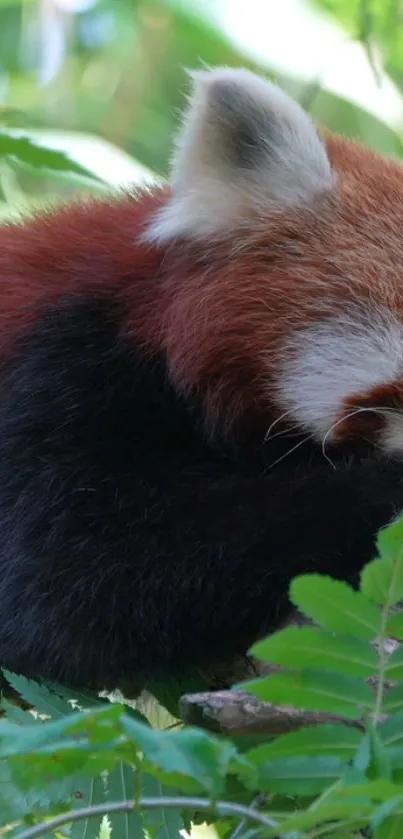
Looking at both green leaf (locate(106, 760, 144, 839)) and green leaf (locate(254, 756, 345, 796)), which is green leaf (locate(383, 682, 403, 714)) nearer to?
green leaf (locate(254, 756, 345, 796))

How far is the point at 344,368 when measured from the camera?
2020mm

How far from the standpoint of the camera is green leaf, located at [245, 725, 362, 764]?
965mm

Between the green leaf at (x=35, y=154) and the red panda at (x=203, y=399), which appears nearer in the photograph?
the red panda at (x=203, y=399)

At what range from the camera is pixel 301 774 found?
973 millimetres

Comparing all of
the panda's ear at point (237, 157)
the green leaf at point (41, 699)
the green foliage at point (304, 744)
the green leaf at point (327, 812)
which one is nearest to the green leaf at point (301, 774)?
the green foliage at point (304, 744)

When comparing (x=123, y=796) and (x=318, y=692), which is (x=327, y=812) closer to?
(x=318, y=692)

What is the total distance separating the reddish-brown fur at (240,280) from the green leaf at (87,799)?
2.61 ft

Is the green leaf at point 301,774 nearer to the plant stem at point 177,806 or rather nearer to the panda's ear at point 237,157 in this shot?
the plant stem at point 177,806

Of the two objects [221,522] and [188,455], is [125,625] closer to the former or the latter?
[221,522]

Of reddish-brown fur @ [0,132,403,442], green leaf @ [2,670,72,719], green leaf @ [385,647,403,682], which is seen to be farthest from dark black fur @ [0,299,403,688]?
green leaf @ [385,647,403,682]

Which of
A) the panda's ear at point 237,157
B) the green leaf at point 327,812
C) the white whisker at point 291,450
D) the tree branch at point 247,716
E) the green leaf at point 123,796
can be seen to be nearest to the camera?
the green leaf at point 327,812

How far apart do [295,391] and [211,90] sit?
0.61 m

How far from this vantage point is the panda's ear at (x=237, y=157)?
7.06 ft

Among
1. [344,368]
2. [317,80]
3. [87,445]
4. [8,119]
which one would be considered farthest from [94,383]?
[317,80]
